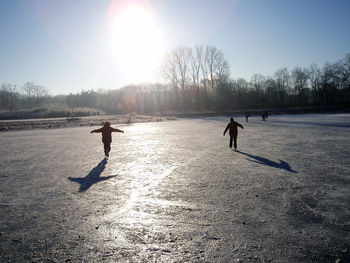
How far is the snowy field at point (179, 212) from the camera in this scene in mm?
2770

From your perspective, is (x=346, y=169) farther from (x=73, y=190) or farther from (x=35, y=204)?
(x=35, y=204)

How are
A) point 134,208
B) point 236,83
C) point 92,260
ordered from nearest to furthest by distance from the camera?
1. point 92,260
2. point 134,208
3. point 236,83

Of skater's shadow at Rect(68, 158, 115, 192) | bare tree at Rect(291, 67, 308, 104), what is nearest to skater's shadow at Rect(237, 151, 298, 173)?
skater's shadow at Rect(68, 158, 115, 192)

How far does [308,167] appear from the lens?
6277 millimetres

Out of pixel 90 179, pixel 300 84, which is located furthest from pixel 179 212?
pixel 300 84

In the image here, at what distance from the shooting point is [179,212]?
3812mm

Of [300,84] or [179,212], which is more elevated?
[300,84]

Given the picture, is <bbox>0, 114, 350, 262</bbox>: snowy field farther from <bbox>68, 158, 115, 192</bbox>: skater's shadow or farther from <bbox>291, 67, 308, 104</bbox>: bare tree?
<bbox>291, 67, 308, 104</bbox>: bare tree

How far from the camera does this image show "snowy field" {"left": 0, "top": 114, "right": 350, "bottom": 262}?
9.09 feet

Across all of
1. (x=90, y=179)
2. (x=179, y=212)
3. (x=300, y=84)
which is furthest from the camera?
(x=300, y=84)

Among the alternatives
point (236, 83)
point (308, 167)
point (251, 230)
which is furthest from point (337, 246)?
point (236, 83)

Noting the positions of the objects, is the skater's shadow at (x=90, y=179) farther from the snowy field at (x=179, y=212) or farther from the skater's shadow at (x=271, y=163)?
the skater's shadow at (x=271, y=163)

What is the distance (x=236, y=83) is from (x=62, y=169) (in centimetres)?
7427

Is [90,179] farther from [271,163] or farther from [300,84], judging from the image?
[300,84]
